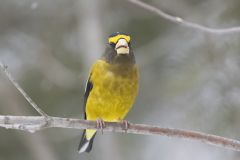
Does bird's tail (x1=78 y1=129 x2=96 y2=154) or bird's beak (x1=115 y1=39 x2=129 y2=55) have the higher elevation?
bird's beak (x1=115 y1=39 x2=129 y2=55)

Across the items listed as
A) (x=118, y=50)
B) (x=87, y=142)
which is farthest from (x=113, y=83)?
(x=87, y=142)

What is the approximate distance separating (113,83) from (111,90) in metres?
0.05

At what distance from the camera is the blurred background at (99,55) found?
210 inches

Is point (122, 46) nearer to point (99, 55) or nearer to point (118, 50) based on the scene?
point (118, 50)

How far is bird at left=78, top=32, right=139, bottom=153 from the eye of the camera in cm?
371

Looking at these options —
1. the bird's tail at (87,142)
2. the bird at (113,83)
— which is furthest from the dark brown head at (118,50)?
Result: the bird's tail at (87,142)

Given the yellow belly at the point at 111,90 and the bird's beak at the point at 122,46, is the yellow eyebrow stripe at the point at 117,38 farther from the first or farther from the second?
the yellow belly at the point at 111,90

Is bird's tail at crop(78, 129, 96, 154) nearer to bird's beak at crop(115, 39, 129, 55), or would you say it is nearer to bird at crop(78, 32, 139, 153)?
bird at crop(78, 32, 139, 153)

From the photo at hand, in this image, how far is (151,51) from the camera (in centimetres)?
578

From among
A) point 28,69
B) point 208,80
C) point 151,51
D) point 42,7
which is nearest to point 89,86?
point 208,80

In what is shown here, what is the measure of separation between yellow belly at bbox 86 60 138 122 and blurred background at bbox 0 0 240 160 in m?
1.39

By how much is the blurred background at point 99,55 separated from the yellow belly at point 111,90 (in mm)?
1393

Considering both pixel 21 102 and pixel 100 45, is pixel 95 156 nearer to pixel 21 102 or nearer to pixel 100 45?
pixel 21 102

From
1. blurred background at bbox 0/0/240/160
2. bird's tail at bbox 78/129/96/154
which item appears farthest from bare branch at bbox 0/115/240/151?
blurred background at bbox 0/0/240/160
